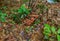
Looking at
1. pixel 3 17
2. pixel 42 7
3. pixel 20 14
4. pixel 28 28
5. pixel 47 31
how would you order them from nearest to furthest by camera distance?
pixel 47 31 < pixel 28 28 < pixel 3 17 < pixel 20 14 < pixel 42 7

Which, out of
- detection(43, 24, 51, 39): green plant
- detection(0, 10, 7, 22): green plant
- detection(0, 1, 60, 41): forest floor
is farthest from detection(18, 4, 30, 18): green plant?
detection(43, 24, 51, 39): green plant

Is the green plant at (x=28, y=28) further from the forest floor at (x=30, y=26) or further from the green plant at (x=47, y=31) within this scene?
the green plant at (x=47, y=31)

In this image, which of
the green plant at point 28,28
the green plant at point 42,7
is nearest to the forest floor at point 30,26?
the green plant at point 28,28

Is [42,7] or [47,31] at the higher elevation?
[42,7]

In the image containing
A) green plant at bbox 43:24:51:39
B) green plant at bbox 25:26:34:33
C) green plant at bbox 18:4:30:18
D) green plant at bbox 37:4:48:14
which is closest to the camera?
green plant at bbox 43:24:51:39

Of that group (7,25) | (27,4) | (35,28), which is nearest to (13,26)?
(7,25)

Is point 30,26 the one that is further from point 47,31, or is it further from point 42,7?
point 42,7

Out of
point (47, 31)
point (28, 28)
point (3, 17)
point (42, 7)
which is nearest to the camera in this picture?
point (47, 31)

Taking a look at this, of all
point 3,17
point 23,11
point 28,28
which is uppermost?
point 23,11

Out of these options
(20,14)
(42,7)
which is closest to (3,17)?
(20,14)

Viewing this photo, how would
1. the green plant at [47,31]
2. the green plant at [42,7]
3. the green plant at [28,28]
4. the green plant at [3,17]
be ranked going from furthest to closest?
the green plant at [42,7], the green plant at [3,17], the green plant at [28,28], the green plant at [47,31]

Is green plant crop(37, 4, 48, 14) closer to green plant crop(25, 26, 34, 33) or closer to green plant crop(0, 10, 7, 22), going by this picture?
green plant crop(25, 26, 34, 33)
